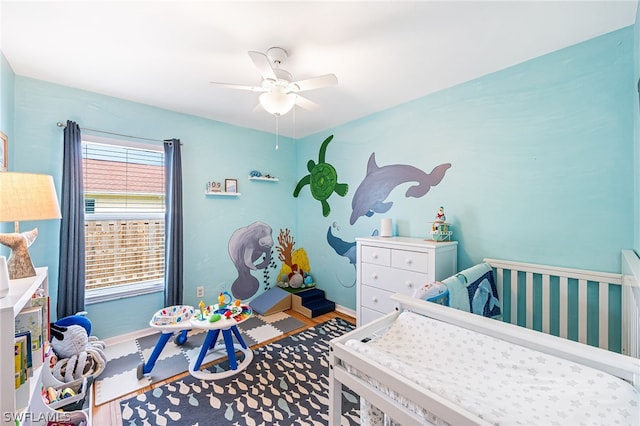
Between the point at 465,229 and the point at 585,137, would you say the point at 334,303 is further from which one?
the point at 585,137

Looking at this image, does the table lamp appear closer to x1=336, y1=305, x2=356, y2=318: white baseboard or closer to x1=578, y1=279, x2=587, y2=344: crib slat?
x1=336, y1=305, x2=356, y2=318: white baseboard

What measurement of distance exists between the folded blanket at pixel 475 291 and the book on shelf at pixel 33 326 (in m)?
2.08

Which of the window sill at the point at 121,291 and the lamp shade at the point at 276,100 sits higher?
the lamp shade at the point at 276,100

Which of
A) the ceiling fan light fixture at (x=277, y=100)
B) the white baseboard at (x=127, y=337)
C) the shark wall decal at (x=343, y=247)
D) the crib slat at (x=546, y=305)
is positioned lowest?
the white baseboard at (x=127, y=337)

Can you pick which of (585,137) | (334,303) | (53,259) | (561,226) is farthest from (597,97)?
(53,259)

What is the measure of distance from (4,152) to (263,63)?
2009 millimetres

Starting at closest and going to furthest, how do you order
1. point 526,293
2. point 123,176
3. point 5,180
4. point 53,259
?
point 5,180 < point 526,293 < point 53,259 < point 123,176

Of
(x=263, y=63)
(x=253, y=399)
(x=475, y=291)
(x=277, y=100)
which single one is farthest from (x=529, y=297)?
(x=263, y=63)

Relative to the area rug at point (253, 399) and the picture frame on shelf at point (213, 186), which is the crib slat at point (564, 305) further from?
the picture frame on shelf at point (213, 186)

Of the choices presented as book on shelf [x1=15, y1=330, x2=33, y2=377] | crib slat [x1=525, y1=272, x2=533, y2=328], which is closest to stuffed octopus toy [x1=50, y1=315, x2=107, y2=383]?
book on shelf [x1=15, y1=330, x2=33, y2=377]

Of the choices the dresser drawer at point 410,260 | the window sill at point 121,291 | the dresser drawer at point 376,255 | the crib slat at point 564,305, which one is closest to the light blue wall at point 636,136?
the crib slat at point 564,305

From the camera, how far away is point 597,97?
1.62 metres

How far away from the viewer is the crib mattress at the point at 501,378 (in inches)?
27.0

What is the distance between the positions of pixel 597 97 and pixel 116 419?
3.68m
